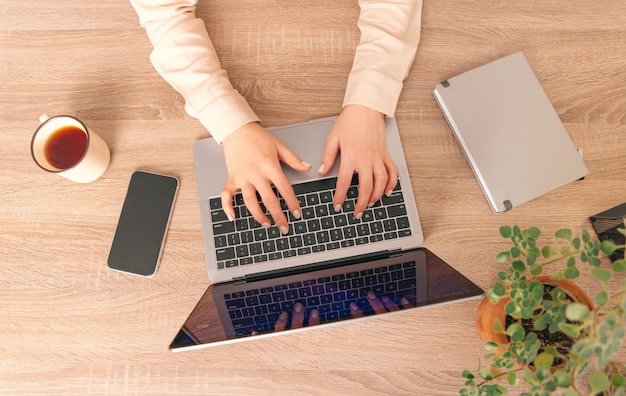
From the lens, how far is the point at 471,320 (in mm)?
756

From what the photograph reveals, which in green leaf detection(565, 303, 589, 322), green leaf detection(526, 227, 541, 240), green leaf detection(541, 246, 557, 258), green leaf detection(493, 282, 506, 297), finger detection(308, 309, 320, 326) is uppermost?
green leaf detection(526, 227, 541, 240)

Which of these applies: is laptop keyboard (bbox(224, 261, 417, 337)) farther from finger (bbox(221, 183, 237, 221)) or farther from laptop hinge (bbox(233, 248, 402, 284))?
finger (bbox(221, 183, 237, 221))

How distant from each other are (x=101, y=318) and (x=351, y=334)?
42cm

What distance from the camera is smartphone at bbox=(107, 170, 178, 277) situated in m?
0.77

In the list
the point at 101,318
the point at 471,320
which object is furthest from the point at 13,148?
the point at 471,320

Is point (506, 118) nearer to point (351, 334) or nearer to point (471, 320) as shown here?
point (471, 320)

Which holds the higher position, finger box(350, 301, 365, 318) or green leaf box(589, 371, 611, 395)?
finger box(350, 301, 365, 318)

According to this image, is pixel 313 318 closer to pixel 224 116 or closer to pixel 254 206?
pixel 254 206

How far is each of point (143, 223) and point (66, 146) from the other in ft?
0.59

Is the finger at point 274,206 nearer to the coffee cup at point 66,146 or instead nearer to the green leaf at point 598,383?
the coffee cup at point 66,146

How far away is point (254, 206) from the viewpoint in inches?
29.9

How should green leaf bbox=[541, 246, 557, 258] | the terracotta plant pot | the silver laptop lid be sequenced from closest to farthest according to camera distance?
green leaf bbox=[541, 246, 557, 258], the terracotta plant pot, the silver laptop lid

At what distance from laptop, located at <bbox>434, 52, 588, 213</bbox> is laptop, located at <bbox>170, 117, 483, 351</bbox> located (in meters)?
0.12

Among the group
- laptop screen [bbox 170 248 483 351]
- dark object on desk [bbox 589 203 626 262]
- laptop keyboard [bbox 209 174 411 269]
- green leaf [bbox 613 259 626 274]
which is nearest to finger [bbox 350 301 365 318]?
laptop screen [bbox 170 248 483 351]
